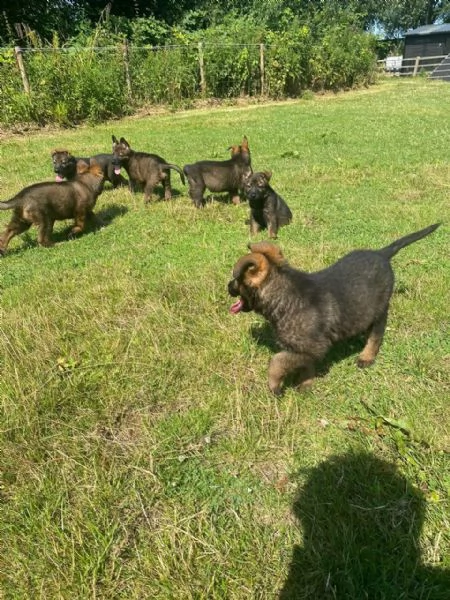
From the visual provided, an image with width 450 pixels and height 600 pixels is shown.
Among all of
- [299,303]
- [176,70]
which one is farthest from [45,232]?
[176,70]

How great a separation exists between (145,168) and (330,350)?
6.37 metres

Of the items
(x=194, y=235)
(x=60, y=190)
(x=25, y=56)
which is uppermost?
(x=25, y=56)

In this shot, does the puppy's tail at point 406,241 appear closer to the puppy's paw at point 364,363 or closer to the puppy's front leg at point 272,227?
the puppy's paw at point 364,363

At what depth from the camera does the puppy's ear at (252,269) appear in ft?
11.5

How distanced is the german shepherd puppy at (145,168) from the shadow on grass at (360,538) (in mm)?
7183

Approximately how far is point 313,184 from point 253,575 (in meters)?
8.54

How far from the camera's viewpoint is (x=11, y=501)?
2.97 meters

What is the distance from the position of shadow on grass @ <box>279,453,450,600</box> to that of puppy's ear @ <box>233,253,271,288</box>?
5.08 ft

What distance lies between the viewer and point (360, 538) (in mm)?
2680

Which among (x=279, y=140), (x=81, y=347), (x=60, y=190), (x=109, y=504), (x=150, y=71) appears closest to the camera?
(x=109, y=504)

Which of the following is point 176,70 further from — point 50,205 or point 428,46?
point 428,46

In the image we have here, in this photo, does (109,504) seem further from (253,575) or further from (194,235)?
(194,235)

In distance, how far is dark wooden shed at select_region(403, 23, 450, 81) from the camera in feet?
137

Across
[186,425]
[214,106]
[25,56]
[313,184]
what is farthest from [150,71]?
[186,425]
